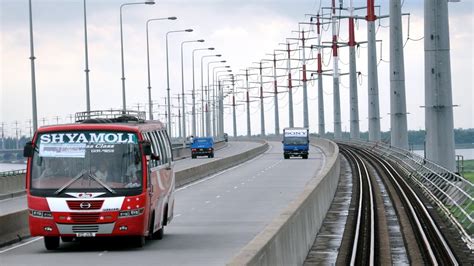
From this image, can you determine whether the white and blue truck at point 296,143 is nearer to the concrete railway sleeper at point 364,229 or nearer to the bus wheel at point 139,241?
the concrete railway sleeper at point 364,229

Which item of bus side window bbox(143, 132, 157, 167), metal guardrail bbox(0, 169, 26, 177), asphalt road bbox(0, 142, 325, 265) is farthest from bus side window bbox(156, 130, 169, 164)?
metal guardrail bbox(0, 169, 26, 177)

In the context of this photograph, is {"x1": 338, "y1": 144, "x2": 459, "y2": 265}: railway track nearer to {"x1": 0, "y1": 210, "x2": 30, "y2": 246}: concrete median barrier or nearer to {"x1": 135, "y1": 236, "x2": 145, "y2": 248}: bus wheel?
{"x1": 135, "y1": 236, "x2": 145, "y2": 248}: bus wheel

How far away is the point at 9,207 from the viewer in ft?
140

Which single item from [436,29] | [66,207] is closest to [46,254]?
[66,207]

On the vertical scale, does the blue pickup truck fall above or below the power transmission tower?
below

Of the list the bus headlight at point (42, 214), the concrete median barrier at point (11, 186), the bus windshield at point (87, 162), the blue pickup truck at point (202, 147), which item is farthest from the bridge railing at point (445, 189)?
the blue pickup truck at point (202, 147)

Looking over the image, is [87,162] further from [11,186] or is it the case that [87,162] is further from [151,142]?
[11,186]

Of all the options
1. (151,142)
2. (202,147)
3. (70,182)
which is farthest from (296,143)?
(70,182)

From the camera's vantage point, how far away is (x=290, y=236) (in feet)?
61.0

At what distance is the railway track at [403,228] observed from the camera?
22.9 m

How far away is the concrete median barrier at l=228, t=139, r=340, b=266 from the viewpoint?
538 inches

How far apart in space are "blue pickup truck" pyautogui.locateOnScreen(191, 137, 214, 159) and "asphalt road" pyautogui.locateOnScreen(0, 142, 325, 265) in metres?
52.5

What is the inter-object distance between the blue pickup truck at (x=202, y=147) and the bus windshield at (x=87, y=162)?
80.9 m

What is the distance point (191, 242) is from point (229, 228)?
13.2 ft
